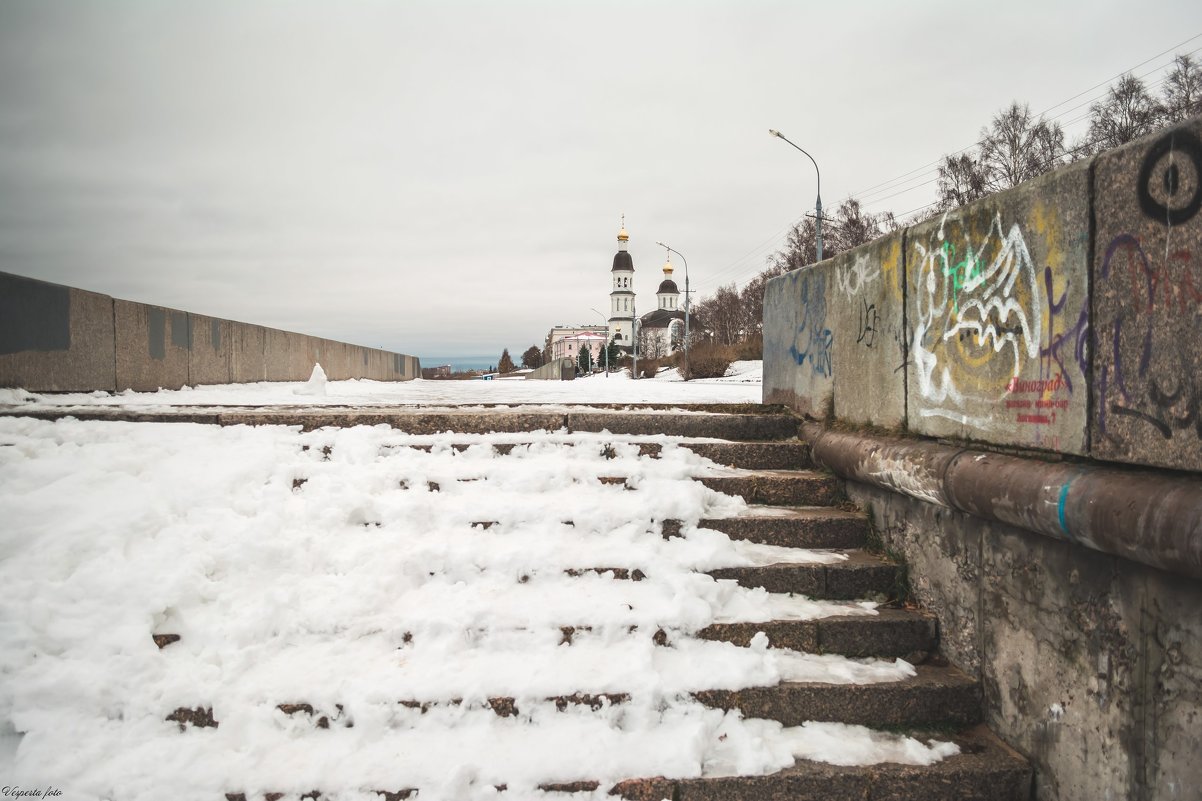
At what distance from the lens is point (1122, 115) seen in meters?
26.7

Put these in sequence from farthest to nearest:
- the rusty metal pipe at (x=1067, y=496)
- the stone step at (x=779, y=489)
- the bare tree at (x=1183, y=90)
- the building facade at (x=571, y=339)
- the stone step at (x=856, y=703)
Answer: the building facade at (x=571, y=339) < the bare tree at (x=1183, y=90) < the stone step at (x=779, y=489) < the stone step at (x=856, y=703) < the rusty metal pipe at (x=1067, y=496)

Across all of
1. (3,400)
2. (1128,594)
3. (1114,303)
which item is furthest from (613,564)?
(3,400)

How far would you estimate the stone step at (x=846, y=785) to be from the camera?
2.45 metres

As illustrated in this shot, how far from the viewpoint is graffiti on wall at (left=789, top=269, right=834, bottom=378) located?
14.8ft

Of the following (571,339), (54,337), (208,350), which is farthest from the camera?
(571,339)

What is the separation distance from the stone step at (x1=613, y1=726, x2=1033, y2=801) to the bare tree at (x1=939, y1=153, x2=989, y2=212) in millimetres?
36722

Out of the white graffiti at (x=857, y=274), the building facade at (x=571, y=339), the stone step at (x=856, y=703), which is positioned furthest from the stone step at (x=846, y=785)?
the building facade at (x=571, y=339)

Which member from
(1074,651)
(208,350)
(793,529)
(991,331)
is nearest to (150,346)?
(208,350)

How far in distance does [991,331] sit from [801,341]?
2.07 meters

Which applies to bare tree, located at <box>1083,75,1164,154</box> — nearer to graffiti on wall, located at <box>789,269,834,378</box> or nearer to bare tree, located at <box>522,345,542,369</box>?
graffiti on wall, located at <box>789,269,834,378</box>

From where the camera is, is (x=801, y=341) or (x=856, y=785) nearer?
(x=856, y=785)

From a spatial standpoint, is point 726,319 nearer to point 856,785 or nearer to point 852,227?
point 852,227

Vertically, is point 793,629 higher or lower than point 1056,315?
lower

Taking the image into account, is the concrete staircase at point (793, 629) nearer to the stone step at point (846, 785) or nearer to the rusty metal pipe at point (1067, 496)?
the stone step at point (846, 785)
